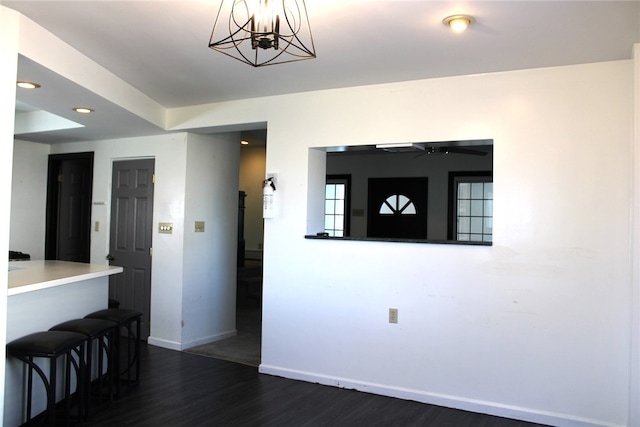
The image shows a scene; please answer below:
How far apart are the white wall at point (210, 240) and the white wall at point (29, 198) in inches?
90.6

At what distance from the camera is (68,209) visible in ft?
19.2

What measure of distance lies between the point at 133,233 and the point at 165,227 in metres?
0.50

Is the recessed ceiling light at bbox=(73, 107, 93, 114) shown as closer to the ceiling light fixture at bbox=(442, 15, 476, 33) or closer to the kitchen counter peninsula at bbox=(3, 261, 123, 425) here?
the kitchen counter peninsula at bbox=(3, 261, 123, 425)

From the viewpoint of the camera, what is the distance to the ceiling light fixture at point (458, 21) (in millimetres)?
2432

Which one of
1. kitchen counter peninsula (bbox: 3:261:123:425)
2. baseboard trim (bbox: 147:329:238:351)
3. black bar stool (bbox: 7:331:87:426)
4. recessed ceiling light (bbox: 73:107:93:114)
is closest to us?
black bar stool (bbox: 7:331:87:426)

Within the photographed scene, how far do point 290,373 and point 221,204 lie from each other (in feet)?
6.58

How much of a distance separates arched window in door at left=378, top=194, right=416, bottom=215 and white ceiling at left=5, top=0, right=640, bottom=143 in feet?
13.4

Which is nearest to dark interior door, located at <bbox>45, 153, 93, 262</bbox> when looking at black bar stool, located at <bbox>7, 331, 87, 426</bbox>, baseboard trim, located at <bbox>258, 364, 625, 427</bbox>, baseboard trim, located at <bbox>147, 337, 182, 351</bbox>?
baseboard trim, located at <bbox>147, 337, 182, 351</bbox>

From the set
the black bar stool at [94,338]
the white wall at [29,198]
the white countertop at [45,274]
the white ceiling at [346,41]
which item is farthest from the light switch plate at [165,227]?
the white wall at [29,198]

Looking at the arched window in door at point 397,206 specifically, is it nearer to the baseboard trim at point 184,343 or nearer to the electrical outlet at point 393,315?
the baseboard trim at point 184,343

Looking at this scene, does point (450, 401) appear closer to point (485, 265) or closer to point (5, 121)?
A: point (485, 265)

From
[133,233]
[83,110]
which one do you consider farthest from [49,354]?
[133,233]

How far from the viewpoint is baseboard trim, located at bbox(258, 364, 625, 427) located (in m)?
3.01

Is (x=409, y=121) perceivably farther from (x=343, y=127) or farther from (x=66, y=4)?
(x=66, y=4)
